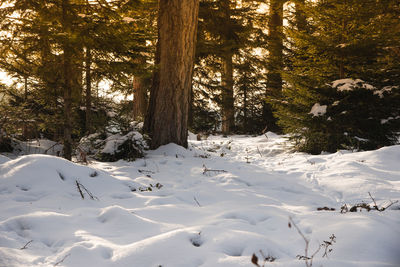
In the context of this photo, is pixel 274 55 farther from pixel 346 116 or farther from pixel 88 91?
pixel 88 91

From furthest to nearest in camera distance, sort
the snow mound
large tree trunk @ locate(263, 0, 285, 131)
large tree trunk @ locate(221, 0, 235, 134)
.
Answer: large tree trunk @ locate(221, 0, 235, 134)
large tree trunk @ locate(263, 0, 285, 131)
the snow mound

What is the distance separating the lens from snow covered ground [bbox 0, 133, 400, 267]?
1944 mm

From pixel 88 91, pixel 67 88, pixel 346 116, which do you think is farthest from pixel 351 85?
pixel 88 91

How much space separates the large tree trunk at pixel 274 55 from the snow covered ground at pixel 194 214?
667 cm

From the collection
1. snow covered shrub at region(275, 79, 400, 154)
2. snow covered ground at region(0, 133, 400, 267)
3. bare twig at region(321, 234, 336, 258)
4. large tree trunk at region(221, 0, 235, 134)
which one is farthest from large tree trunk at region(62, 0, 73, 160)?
large tree trunk at region(221, 0, 235, 134)

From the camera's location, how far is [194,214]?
2898mm

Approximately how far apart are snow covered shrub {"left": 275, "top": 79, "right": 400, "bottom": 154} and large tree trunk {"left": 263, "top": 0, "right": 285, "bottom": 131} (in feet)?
14.4

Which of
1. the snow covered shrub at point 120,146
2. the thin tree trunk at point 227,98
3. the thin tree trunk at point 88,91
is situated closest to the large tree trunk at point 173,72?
the snow covered shrub at point 120,146

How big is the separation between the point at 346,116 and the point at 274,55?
5903 mm

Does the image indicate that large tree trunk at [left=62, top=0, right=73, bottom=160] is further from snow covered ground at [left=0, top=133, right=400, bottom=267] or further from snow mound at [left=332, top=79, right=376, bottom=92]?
snow mound at [left=332, top=79, right=376, bottom=92]

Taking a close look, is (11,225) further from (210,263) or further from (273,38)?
(273,38)

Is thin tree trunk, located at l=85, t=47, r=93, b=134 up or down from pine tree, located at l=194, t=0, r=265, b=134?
down

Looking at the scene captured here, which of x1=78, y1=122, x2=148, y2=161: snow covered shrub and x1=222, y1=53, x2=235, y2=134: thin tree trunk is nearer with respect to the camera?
x1=78, y1=122, x2=148, y2=161: snow covered shrub

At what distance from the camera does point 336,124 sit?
6.45m
